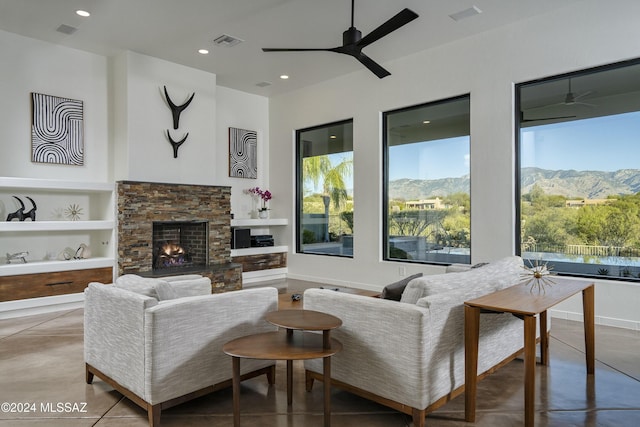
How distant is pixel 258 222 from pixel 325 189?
51.5 inches

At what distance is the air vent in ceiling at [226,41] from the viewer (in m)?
5.33

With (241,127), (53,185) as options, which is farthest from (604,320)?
(53,185)

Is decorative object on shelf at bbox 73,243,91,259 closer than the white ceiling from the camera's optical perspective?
No

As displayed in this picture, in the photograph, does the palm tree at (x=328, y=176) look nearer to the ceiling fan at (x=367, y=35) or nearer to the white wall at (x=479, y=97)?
the white wall at (x=479, y=97)

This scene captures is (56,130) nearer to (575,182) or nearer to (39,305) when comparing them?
(39,305)

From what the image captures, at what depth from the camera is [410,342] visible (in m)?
2.25

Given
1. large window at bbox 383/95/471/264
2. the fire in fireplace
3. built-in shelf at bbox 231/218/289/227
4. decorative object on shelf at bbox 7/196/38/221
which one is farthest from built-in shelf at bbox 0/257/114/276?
large window at bbox 383/95/471/264

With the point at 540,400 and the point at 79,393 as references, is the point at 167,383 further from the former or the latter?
the point at 540,400

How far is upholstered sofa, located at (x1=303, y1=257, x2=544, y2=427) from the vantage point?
88.4 inches

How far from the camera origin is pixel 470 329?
2.37 metres

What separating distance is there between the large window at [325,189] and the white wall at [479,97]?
0.20 m

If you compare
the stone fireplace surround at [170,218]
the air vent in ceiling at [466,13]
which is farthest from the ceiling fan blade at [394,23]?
the stone fireplace surround at [170,218]

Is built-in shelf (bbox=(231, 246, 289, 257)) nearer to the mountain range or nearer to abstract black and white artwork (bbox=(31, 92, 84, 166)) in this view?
abstract black and white artwork (bbox=(31, 92, 84, 166))

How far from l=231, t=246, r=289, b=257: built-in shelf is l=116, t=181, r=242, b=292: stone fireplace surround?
0.96 ft
